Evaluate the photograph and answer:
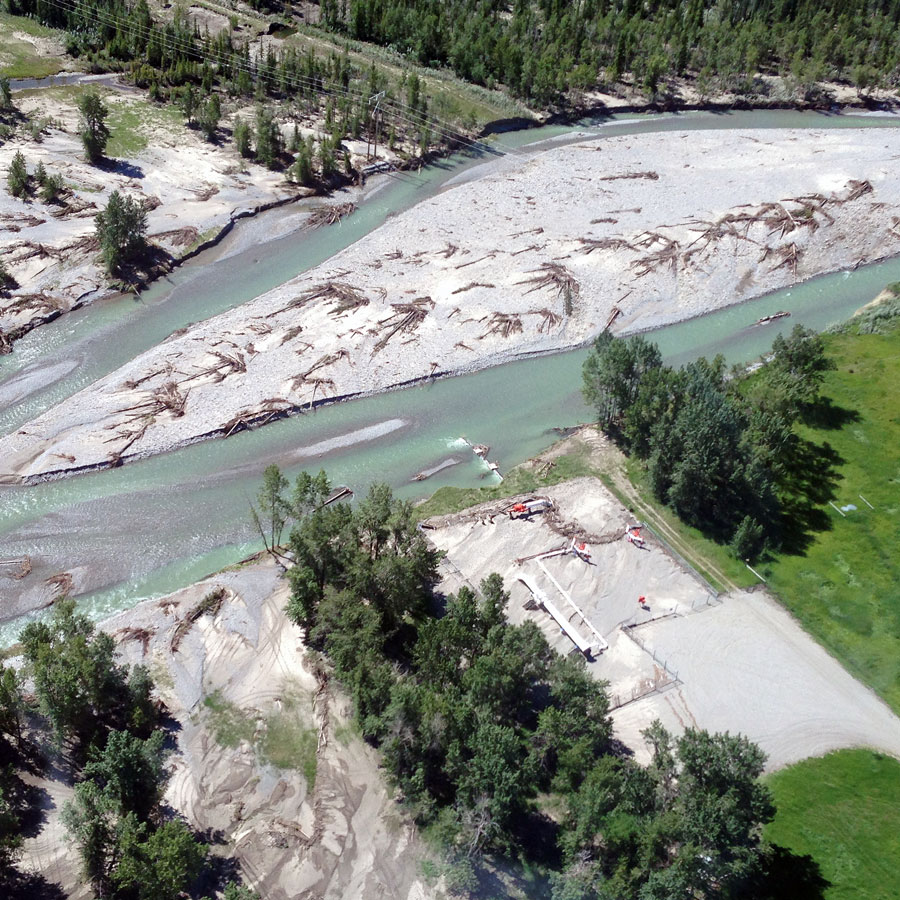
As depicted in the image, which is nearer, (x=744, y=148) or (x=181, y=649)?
(x=181, y=649)

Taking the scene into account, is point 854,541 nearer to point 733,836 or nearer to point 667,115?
point 733,836

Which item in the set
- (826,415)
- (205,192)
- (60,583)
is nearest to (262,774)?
(60,583)

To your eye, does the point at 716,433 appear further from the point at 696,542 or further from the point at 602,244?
the point at 602,244

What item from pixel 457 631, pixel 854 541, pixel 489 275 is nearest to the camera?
pixel 457 631

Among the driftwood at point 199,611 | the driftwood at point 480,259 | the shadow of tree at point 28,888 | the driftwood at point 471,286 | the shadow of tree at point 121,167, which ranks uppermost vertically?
the shadow of tree at point 121,167

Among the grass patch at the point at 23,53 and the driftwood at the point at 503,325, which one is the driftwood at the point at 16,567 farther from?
the grass patch at the point at 23,53

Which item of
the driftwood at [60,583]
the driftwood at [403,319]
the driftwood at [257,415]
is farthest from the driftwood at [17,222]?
the driftwood at [60,583]

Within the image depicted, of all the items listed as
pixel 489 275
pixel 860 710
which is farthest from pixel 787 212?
pixel 860 710
